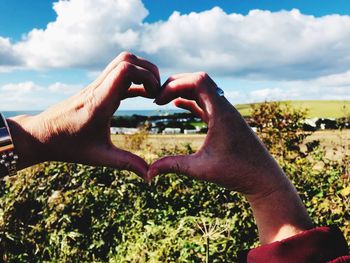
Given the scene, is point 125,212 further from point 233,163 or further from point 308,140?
point 308,140

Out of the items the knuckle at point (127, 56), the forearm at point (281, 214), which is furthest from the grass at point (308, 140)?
the knuckle at point (127, 56)

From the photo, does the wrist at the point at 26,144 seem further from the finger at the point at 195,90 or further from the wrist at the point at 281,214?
the wrist at the point at 281,214

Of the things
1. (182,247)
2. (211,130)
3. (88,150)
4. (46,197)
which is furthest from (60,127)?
(46,197)

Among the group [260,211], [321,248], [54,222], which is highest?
[260,211]

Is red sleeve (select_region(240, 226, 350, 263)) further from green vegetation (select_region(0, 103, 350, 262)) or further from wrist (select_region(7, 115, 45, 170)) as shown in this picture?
green vegetation (select_region(0, 103, 350, 262))

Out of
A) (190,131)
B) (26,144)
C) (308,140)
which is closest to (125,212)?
(26,144)

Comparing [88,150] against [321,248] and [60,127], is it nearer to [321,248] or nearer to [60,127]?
[60,127]

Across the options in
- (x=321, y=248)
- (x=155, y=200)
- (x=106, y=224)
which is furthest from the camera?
(x=155, y=200)

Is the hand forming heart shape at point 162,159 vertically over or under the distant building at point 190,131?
over
